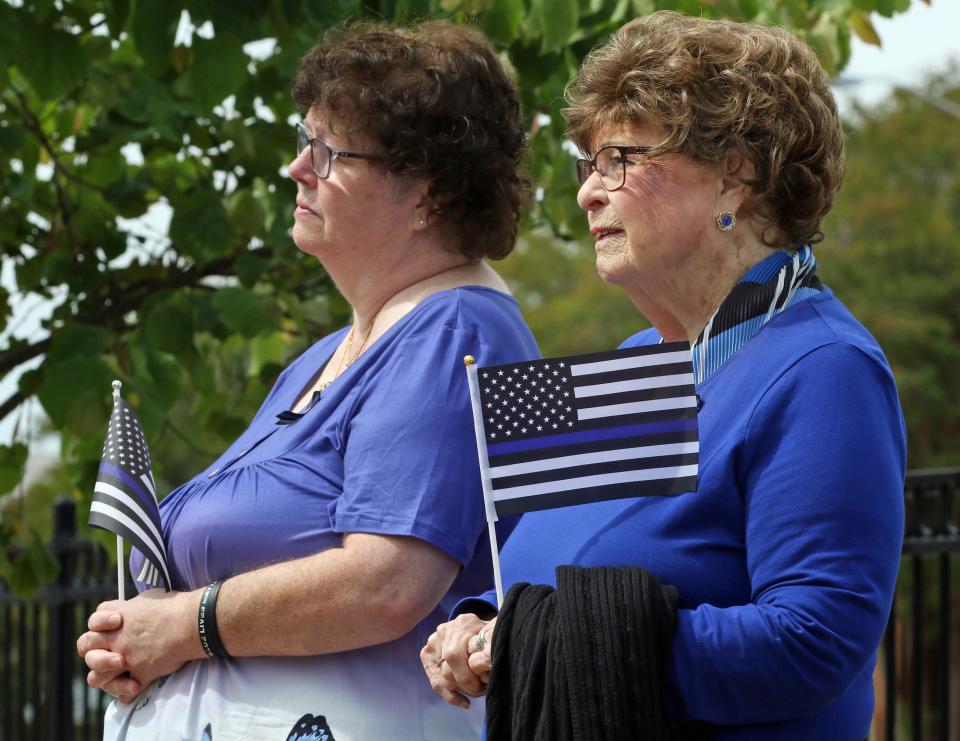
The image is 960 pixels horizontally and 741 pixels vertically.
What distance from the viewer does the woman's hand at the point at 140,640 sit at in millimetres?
2631

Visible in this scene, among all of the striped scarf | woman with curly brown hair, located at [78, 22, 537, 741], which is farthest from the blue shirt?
the striped scarf

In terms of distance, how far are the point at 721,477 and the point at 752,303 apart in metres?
0.33

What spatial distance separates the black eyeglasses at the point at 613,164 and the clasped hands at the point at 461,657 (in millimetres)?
778

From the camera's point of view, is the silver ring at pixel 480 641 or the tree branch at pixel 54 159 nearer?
the silver ring at pixel 480 641

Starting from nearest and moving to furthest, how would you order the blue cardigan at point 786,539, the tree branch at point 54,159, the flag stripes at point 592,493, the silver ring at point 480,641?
1. the blue cardigan at point 786,539
2. the flag stripes at point 592,493
3. the silver ring at point 480,641
4. the tree branch at point 54,159

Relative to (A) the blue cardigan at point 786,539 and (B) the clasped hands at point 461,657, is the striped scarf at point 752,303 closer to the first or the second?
(A) the blue cardigan at point 786,539

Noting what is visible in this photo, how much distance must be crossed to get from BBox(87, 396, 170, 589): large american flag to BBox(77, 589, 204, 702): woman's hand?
9 cm

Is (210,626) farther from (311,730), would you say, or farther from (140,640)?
(311,730)

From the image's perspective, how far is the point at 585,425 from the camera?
7.48 ft

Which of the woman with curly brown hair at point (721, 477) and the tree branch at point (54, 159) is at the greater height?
the tree branch at point (54, 159)

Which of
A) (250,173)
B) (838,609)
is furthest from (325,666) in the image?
(250,173)

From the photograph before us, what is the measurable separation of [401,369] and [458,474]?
0.82ft

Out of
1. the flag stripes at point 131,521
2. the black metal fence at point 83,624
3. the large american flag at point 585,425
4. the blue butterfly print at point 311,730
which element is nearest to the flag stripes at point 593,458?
the large american flag at point 585,425

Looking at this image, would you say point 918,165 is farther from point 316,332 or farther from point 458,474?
point 458,474
